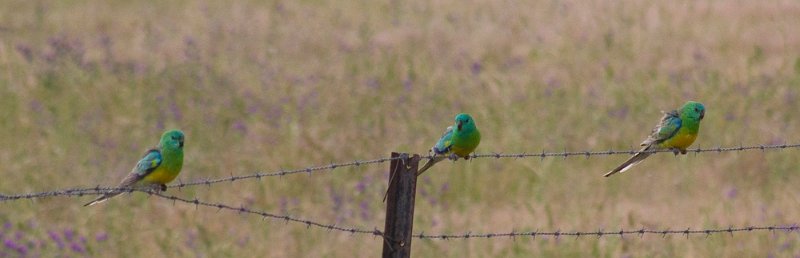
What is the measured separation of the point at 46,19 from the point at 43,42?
5.28 feet

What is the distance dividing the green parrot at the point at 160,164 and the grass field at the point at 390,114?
2.38 meters

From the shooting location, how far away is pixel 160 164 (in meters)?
6.11

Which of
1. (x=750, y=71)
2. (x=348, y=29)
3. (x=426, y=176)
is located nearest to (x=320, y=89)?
(x=348, y=29)

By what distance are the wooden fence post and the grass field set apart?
314cm

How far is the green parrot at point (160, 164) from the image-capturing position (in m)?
6.09

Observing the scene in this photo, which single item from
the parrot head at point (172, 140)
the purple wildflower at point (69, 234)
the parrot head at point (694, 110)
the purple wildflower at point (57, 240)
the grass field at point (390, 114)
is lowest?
the parrot head at point (172, 140)

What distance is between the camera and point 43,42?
619 inches

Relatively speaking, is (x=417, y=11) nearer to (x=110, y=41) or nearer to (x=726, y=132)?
(x=110, y=41)

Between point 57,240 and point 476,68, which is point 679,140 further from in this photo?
point 476,68

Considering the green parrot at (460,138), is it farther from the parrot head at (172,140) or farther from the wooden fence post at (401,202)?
the wooden fence post at (401,202)

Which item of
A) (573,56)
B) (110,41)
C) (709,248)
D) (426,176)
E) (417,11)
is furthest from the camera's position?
(417,11)

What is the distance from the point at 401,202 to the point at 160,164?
4.54 feet

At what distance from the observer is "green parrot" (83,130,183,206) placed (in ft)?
20.0

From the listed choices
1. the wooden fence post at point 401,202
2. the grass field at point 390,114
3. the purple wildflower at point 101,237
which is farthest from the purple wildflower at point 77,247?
the wooden fence post at point 401,202
